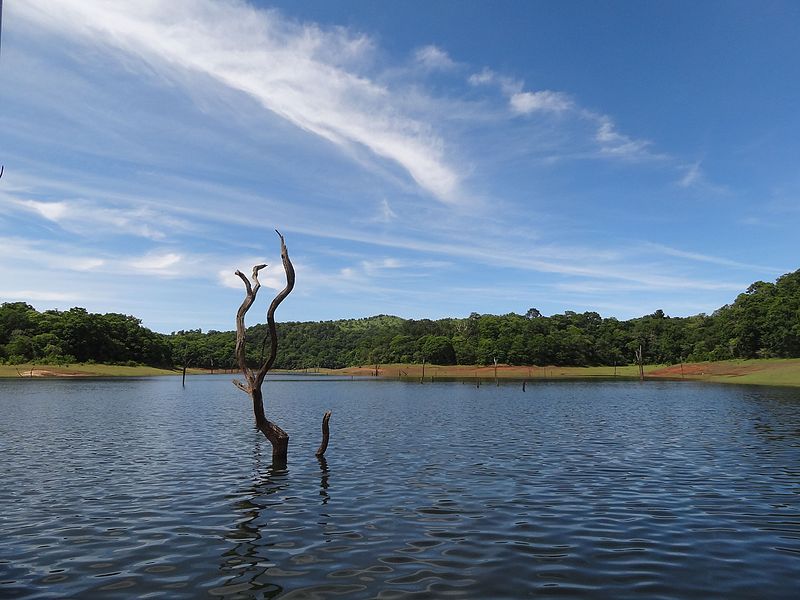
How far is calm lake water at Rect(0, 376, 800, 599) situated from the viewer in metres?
12.6

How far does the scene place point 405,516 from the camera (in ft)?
59.7

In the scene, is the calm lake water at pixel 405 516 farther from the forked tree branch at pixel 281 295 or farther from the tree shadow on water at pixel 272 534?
the forked tree branch at pixel 281 295

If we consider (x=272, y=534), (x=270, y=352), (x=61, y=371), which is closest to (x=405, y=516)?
(x=272, y=534)

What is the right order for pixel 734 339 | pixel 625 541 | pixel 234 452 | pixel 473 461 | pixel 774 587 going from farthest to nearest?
pixel 734 339
pixel 234 452
pixel 473 461
pixel 625 541
pixel 774 587

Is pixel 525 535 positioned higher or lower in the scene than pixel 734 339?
lower

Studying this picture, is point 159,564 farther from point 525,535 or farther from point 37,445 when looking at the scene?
point 37,445

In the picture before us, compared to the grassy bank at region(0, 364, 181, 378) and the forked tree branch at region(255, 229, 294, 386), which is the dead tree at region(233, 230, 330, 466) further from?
the grassy bank at region(0, 364, 181, 378)

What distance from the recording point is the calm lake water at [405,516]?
12.6m

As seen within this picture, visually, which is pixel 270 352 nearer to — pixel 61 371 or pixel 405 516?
pixel 405 516

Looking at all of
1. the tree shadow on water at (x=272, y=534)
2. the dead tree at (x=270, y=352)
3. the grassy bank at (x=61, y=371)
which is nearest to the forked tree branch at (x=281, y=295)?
the dead tree at (x=270, y=352)

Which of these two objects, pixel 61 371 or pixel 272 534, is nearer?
pixel 272 534

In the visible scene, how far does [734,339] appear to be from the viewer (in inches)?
6442

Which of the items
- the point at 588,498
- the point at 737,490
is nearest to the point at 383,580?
the point at 588,498

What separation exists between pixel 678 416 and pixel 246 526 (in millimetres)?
46950
